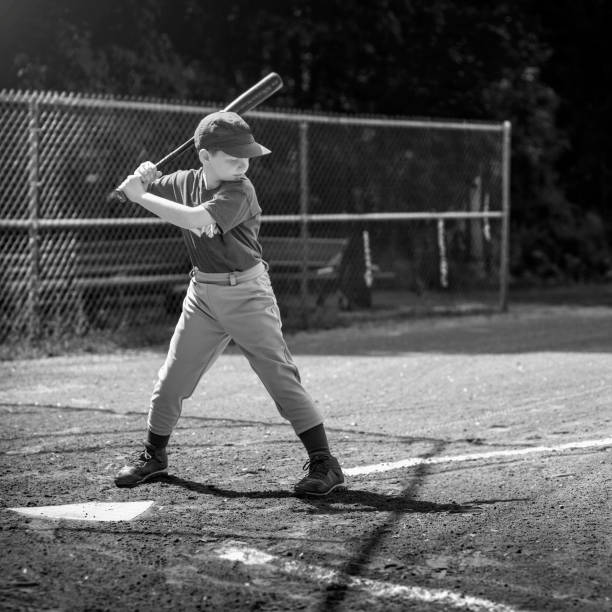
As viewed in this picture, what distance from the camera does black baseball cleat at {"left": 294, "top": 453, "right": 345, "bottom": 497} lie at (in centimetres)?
511

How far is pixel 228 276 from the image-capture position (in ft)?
17.1

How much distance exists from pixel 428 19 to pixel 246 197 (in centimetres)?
1272

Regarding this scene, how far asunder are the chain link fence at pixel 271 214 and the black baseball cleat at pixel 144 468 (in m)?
5.50

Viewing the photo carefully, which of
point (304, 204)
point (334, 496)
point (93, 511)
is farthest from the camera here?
point (304, 204)

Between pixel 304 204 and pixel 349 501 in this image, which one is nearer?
pixel 349 501

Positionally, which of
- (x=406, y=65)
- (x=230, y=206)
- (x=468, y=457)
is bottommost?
(x=468, y=457)

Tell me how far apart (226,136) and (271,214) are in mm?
8362

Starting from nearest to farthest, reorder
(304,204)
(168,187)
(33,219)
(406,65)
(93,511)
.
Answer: (93,511), (168,187), (33,219), (304,204), (406,65)

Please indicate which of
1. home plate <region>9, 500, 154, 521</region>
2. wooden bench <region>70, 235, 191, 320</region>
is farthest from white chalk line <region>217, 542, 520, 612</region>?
wooden bench <region>70, 235, 191, 320</region>

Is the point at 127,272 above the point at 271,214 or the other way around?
the other way around

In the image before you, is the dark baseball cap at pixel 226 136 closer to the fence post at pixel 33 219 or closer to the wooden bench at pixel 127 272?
the fence post at pixel 33 219

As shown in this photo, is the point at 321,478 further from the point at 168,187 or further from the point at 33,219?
the point at 33,219

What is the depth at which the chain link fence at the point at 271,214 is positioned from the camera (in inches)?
431

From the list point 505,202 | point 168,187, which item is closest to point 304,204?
point 505,202
